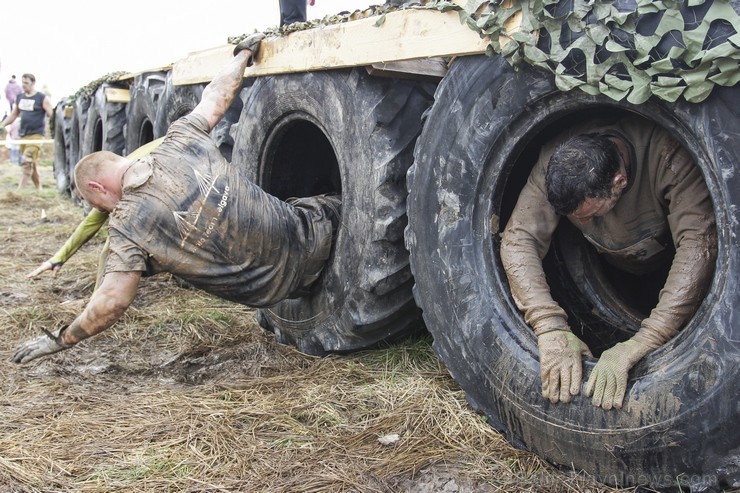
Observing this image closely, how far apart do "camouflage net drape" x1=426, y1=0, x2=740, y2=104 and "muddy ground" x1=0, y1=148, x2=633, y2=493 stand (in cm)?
141

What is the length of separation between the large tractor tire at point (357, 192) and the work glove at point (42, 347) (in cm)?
126

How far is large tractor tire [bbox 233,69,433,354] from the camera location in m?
3.65

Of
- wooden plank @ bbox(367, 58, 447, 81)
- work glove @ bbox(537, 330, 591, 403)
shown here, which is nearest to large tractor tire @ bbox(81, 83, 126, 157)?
wooden plank @ bbox(367, 58, 447, 81)

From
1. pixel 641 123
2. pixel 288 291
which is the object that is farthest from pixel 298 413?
pixel 641 123

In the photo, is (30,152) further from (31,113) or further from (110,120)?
(110,120)

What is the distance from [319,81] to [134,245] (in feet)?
4.28

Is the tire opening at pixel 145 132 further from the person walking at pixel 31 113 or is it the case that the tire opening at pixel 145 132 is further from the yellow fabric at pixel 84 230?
the person walking at pixel 31 113

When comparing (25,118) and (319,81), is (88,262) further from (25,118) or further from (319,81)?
(25,118)

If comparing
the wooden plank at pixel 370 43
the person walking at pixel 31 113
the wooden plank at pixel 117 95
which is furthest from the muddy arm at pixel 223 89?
the person walking at pixel 31 113

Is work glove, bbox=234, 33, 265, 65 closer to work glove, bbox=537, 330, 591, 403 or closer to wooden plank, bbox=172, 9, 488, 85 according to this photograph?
wooden plank, bbox=172, 9, 488, 85

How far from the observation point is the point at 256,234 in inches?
157

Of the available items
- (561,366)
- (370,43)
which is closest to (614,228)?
(561,366)

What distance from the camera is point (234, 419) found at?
3.56 metres

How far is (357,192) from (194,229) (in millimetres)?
855
